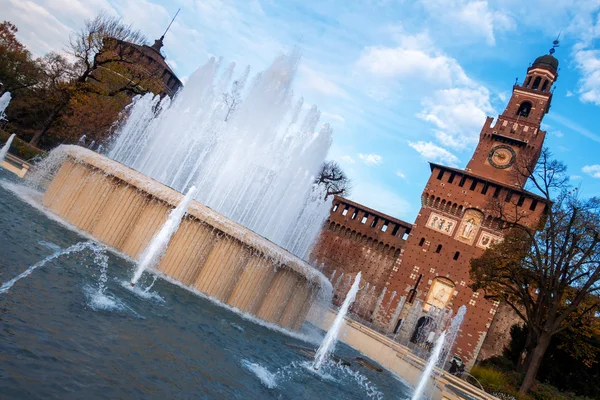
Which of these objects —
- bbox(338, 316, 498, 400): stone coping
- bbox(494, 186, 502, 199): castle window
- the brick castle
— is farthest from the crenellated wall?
bbox(494, 186, 502, 199): castle window

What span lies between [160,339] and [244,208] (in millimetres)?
17035

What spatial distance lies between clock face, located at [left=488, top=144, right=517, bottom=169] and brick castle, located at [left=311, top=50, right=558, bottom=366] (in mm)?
69

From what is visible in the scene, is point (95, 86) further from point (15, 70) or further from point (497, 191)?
point (497, 191)

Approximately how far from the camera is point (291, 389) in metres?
5.14

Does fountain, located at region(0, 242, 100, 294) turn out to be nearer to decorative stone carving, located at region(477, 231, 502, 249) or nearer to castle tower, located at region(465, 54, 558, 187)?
decorative stone carving, located at region(477, 231, 502, 249)

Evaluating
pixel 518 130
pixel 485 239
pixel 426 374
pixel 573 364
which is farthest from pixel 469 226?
pixel 426 374

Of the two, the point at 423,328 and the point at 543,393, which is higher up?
the point at 423,328

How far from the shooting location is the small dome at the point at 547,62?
33000 millimetres

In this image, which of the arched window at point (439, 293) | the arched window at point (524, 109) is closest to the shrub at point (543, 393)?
→ the arched window at point (439, 293)

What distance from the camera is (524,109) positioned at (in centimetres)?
3247

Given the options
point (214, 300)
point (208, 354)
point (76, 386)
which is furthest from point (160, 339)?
point (214, 300)

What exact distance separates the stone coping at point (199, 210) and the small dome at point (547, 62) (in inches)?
1343

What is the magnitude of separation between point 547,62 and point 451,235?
17.1 metres

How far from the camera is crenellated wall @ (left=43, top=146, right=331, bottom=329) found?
7.45m
